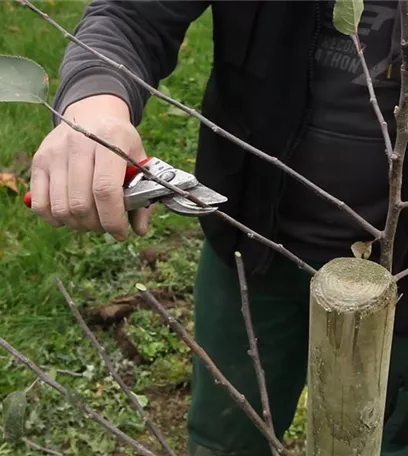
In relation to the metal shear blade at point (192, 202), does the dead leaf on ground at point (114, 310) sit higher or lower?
lower

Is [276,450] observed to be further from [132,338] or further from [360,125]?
[132,338]

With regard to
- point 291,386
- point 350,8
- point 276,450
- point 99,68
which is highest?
point 350,8

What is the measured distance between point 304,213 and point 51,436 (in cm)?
102

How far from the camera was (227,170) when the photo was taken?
1.28 m

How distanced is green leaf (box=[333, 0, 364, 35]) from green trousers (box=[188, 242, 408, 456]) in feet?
2.19

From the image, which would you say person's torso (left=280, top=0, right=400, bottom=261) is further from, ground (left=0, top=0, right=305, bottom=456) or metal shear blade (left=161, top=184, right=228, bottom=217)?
ground (left=0, top=0, right=305, bottom=456)

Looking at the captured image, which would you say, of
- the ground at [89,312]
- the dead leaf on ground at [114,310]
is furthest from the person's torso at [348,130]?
the dead leaf on ground at [114,310]

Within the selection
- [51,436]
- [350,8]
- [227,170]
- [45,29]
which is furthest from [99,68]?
[45,29]

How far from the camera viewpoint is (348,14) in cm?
67

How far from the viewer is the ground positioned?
2049 millimetres

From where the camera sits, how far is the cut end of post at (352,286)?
2.05 ft

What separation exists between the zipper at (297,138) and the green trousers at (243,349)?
0.15 feet

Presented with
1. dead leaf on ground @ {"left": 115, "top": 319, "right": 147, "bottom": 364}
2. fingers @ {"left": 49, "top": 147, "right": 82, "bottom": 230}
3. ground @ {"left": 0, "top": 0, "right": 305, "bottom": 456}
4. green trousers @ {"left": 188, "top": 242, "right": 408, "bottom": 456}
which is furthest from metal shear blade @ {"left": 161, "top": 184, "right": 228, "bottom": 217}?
dead leaf on ground @ {"left": 115, "top": 319, "right": 147, "bottom": 364}

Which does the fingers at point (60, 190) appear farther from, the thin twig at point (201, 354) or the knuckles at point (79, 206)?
the thin twig at point (201, 354)
